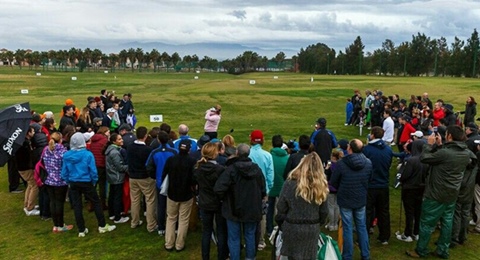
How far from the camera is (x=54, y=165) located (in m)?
7.32

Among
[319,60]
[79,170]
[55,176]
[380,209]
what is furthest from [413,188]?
[319,60]

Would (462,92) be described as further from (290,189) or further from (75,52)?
(75,52)

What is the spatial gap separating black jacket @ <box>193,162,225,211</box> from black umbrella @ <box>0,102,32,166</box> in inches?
157

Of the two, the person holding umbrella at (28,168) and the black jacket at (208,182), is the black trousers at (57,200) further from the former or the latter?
the black jacket at (208,182)

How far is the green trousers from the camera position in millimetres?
6258

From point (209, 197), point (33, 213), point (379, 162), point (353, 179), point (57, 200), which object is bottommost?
point (33, 213)

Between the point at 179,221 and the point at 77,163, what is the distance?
2065 millimetres

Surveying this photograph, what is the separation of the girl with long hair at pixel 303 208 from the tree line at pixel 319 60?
74.2 metres

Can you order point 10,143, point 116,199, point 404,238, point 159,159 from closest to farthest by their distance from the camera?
1. point 159,159
2. point 404,238
3. point 10,143
4. point 116,199

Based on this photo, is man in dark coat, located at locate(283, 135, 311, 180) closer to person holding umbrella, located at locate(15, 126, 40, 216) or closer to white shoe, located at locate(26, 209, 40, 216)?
person holding umbrella, located at locate(15, 126, 40, 216)

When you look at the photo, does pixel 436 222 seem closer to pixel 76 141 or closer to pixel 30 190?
pixel 76 141

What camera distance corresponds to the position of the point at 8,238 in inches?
296

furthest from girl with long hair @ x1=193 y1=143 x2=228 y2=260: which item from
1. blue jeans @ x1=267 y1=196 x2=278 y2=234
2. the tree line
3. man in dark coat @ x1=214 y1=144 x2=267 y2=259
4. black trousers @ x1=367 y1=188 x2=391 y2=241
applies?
the tree line

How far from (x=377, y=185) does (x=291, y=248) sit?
233 cm
